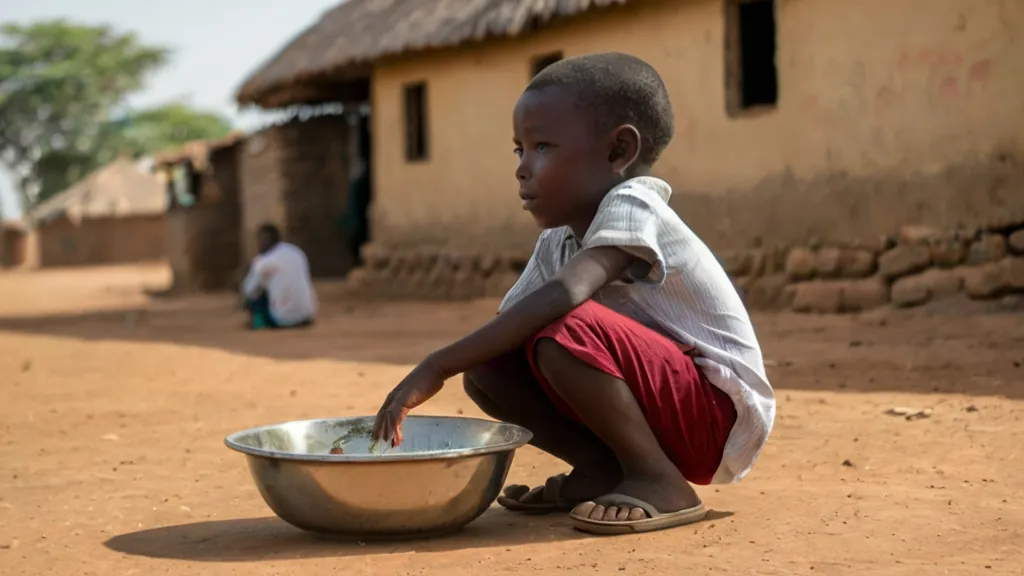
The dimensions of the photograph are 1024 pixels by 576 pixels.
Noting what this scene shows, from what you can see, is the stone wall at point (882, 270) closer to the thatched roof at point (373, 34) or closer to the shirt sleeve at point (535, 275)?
the thatched roof at point (373, 34)

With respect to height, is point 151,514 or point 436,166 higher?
point 436,166

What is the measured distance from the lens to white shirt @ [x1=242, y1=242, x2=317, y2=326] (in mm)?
9852

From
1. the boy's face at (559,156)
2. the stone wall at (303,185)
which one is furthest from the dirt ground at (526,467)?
the stone wall at (303,185)

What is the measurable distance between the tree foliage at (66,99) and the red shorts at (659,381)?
128 ft

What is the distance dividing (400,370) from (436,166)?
19.6 ft

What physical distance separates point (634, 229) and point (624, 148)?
11.0 inches

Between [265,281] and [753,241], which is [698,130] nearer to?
[753,241]

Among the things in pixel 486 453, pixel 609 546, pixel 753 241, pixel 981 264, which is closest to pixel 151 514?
pixel 486 453

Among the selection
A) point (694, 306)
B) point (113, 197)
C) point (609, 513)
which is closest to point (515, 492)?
point (609, 513)

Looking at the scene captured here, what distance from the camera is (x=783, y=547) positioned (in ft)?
8.98

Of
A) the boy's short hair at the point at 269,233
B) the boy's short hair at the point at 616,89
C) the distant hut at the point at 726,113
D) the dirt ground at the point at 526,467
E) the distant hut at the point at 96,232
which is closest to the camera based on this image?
the dirt ground at the point at 526,467

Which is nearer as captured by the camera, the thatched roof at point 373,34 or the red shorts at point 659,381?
the red shorts at point 659,381

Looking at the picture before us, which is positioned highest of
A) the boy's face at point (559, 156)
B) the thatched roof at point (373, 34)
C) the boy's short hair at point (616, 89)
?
the thatched roof at point (373, 34)

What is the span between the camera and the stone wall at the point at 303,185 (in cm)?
1505
